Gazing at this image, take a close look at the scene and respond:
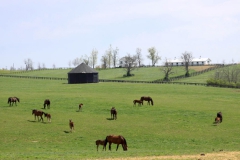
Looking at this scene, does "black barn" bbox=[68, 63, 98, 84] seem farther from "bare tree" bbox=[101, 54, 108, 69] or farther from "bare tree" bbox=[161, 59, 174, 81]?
"bare tree" bbox=[101, 54, 108, 69]

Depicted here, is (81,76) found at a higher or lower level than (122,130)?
higher

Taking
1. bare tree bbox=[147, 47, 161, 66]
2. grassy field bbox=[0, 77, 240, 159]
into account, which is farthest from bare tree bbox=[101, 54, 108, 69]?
grassy field bbox=[0, 77, 240, 159]

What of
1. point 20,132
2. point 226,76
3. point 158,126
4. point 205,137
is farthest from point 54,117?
point 226,76

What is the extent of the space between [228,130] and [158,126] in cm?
532

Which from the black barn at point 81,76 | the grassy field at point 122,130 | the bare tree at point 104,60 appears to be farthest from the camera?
the bare tree at point 104,60

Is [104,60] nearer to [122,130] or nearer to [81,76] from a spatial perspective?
[81,76]

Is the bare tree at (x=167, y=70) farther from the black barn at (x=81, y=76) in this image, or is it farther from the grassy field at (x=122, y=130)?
the grassy field at (x=122, y=130)

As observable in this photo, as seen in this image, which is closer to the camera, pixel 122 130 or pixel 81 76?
pixel 122 130

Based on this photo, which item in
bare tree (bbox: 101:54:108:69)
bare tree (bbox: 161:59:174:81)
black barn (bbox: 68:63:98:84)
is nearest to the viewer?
black barn (bbox: 68:63:98:84)

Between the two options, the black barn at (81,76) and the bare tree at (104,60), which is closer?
the black barn at (81,76)

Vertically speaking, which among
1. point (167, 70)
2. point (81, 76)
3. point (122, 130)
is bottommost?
point (122, 130)

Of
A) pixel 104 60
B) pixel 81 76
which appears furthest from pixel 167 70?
pixel 104 60

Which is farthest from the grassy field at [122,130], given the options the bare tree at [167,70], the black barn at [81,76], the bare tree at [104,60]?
the bare tree at [104,60]

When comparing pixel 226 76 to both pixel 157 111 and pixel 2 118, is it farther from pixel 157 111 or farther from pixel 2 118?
pixel 2 118
